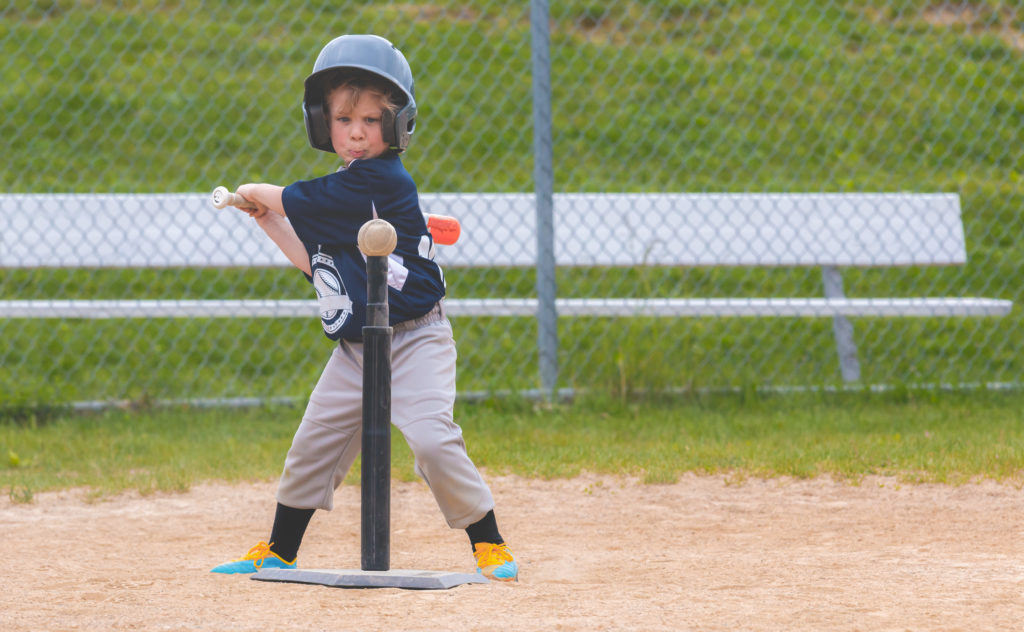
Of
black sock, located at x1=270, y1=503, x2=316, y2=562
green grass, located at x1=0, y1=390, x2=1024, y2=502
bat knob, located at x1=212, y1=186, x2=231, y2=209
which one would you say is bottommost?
black sock, located at x1=270, y1=503, x2=316, y2=562

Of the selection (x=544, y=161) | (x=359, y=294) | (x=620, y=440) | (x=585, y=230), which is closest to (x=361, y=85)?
(x=359, y=294)

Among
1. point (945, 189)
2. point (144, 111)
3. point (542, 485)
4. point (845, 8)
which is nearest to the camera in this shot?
point (542, 485)

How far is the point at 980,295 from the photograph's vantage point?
22.7ft

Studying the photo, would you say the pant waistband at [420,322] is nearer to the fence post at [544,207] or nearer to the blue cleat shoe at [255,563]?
the blue cleat shoe at [255,563]

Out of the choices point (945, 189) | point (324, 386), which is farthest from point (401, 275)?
point (945, 189)

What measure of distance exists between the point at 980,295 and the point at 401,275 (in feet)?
17.0

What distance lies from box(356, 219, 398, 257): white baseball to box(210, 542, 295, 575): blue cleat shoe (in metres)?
0.91

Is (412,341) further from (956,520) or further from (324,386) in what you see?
(956,520)

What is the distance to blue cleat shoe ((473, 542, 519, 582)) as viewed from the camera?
2.75 meters

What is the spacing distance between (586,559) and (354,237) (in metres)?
1.06

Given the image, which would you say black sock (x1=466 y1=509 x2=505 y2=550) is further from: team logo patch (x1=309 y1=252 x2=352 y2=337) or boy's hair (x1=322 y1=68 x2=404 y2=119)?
boy's hair (x1=322 y1=68 x2=404 y2=119)

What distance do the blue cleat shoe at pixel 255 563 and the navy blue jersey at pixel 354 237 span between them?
0.58 meters

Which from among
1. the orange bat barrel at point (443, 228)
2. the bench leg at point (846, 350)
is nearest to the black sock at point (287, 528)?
the orange bat barrel at point (443, 228)

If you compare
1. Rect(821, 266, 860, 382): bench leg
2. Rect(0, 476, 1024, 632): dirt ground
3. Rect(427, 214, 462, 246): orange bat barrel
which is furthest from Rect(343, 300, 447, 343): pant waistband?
Rect(821, 266, 860, 382): bench leg
